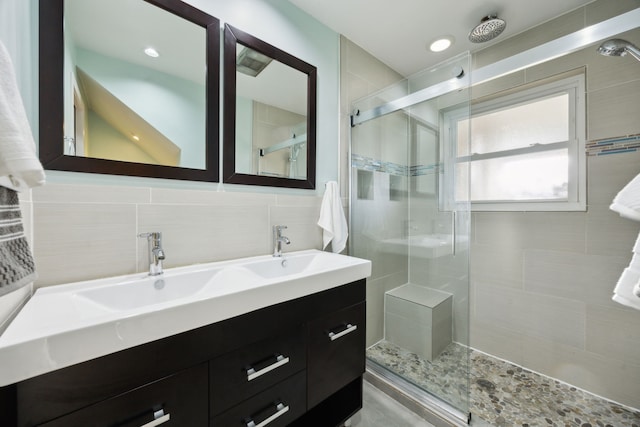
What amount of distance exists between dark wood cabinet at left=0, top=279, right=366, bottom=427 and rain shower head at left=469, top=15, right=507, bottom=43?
188 centimetres

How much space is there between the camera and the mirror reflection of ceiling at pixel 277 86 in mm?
1354

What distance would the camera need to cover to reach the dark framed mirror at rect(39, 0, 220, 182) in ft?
3.00

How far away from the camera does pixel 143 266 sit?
1.05 meters

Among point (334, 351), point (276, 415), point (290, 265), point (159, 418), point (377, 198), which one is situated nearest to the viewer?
Result: point (159, 418)

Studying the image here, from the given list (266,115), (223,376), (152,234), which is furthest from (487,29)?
(223,376)

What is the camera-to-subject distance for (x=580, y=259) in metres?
1.64

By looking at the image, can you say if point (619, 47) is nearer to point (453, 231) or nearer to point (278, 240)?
point (453, 231)

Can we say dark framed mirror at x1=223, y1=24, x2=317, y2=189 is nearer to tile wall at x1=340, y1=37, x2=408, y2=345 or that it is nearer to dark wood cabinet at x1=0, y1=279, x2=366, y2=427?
tile wall at x1=340, y1=37, x2=408, y2=345

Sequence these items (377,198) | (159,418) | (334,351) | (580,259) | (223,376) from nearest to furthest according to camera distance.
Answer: (159,418) → (223,376) → (334,351) → (580,259) → (377,198)

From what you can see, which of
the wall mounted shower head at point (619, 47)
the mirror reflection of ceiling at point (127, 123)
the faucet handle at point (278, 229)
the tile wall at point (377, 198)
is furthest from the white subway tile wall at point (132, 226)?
the wall mounted shower head at point (619, 47)

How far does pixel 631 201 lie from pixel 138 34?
189 centimetres

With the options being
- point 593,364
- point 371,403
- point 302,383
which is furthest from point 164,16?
point 593,364

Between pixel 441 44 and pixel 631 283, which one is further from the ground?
pixel 441 44

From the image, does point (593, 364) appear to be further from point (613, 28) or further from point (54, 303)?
point (54, 303)
